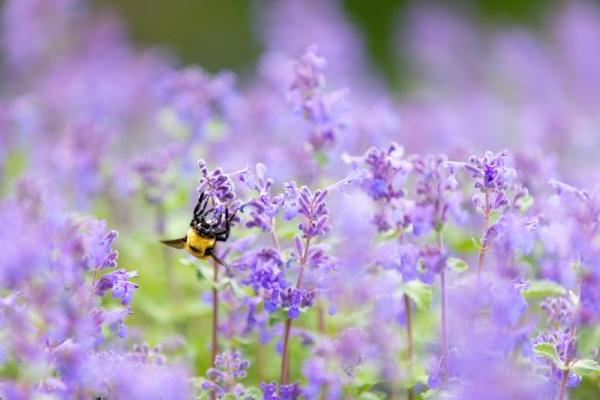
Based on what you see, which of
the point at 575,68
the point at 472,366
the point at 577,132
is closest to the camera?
the point at 472,366

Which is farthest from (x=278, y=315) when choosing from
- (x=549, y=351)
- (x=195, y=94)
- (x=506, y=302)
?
(x=195, y=94)

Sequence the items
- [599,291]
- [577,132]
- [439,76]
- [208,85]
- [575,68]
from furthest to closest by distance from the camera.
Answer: [439,76]
[575,68]
[577,132]
[208,85]
[599,291]

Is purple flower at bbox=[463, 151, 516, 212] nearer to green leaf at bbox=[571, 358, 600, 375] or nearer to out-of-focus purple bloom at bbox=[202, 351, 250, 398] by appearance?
green leaf at bbox=[571, 358, 600, 375]

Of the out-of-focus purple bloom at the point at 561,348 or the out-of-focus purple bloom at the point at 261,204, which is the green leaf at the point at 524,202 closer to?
the out-of-focus purple bloom at the point at 561,348

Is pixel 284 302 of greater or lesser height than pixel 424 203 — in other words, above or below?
below

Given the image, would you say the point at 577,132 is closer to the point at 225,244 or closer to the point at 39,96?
the point at 225,244

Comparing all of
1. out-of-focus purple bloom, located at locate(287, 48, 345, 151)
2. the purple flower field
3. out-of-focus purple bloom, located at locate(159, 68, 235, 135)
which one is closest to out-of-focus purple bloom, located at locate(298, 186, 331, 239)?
the purple flower field

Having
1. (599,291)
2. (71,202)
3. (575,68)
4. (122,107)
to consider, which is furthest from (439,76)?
(599,291)
